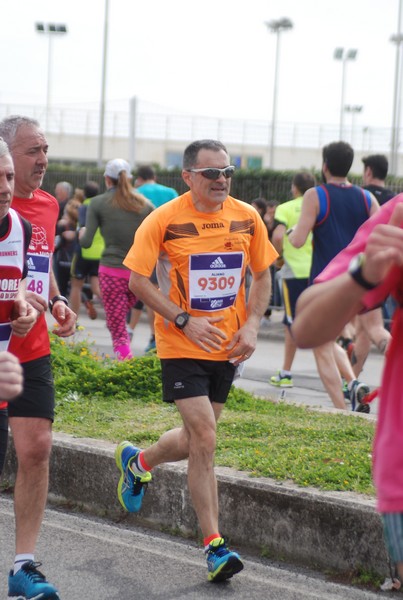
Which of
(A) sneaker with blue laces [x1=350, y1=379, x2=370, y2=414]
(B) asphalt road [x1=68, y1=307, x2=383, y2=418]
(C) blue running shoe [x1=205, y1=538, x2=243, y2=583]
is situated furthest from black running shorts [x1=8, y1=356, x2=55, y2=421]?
(A) sneaker with blue laces [x1=350, y1=379, x2=370, y2=414]

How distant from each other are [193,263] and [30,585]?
5.54 ft

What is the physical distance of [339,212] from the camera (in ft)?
26.6

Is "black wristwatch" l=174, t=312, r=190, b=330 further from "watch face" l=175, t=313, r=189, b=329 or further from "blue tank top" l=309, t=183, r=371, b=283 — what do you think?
"blue tank top" l=309, t=183, r=371, b=283

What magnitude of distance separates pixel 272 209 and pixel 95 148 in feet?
147

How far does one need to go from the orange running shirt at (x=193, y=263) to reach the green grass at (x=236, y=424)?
87cm

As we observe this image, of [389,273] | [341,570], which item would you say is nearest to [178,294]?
[341,570]

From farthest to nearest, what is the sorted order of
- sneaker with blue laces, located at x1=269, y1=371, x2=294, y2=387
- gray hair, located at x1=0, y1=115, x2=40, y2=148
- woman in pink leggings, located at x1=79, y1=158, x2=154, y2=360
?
sneaker with blue laces, located at x1=269, y1=371, x2=294, y2=387 → woman in pink leggings, located at x1=79, y1=158, x2=154, y2=360 → gray hair, located at x1=0, y1=115, x2=40, y2=148

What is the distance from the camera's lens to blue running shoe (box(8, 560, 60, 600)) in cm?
462

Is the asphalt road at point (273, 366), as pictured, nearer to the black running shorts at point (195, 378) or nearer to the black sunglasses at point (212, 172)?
the black running shorts at point (195, 378)

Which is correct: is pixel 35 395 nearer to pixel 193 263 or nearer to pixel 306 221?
pixel 193 263

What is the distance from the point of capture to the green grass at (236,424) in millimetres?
5871

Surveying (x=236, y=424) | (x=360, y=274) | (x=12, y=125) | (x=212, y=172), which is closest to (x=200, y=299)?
(x=212, y=172)

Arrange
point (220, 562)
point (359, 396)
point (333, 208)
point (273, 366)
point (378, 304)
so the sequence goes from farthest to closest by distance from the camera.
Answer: point (273, 366)
point (359, 396)
point (333, 208)
point (220, 562)
point (378, 304)

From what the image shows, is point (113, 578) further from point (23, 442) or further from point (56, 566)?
point (23, 442)
